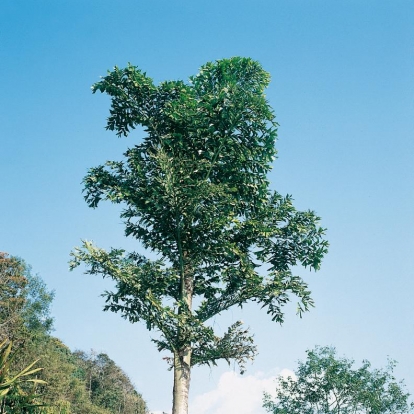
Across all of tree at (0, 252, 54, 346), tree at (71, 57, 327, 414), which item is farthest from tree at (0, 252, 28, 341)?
tree at (71, 57, 327, 414)

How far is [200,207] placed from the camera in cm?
1235

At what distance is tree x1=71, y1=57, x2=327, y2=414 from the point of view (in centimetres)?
1208

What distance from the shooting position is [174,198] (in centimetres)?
1226

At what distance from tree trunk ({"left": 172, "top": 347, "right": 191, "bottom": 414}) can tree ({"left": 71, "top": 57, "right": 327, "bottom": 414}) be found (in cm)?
2

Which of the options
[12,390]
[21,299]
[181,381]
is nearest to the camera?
[12,390]

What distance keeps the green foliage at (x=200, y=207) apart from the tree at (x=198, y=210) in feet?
0.09

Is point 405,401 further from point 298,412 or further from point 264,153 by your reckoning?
point 264,153

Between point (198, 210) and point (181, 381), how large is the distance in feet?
13.7

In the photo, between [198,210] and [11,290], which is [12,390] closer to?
[198,210]

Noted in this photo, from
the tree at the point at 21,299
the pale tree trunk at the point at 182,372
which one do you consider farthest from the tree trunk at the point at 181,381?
the tree at the point at 21,299

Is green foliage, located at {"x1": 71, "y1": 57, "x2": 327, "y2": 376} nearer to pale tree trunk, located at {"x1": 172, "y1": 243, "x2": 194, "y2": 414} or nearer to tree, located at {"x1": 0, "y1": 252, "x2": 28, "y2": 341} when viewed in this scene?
pale tree trunk, located at {"x1": 172, "y1": 243, "x2": 194, "y2": 414}

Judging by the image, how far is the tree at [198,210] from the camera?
476 inches

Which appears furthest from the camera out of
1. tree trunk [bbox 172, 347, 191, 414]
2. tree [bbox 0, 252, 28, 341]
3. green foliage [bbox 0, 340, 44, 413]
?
tree [bbox 0, 252, 28, 341]

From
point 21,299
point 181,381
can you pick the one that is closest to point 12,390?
point 181,381
